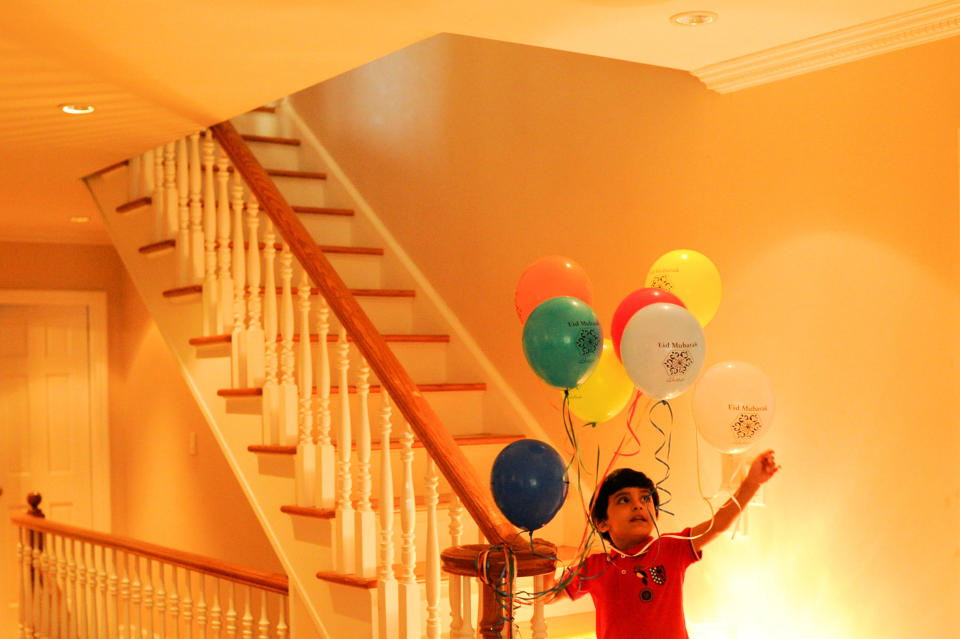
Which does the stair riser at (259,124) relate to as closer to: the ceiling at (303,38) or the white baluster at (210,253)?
the white baluster at (210,253)

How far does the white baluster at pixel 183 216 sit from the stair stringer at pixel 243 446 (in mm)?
126

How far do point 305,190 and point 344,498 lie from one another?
2.44 meters

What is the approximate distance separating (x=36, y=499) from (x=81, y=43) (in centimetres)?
332

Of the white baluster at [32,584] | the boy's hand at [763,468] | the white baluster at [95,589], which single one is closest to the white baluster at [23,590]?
the white baluster at [32,584]

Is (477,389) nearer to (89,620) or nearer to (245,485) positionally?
(245,485)

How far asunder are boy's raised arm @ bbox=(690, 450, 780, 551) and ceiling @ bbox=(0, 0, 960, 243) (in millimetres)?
1124

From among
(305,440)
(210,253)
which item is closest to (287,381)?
(305,440)

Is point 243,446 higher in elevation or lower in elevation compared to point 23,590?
higher

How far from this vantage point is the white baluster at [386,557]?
302 cm

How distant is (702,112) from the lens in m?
3.25

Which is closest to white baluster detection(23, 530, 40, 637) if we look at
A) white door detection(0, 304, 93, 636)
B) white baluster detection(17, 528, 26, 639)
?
white baluster detection(17, 528, 26, 639)

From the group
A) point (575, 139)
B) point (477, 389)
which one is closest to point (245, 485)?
point (477, 389)

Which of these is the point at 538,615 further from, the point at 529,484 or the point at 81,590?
the point at 81,590

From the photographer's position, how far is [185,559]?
3.97m
